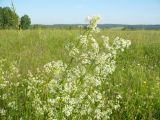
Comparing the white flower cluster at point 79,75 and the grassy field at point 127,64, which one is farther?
the grassy field at point 127,64

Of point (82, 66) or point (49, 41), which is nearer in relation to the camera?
point (82, 66)

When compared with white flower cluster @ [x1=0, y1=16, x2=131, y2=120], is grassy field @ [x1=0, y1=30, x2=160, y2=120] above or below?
below

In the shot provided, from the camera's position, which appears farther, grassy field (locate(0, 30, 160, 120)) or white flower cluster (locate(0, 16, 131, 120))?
grassy field (locate(0, 30, 160, 120))

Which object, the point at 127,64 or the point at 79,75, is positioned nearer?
the point at 79,75

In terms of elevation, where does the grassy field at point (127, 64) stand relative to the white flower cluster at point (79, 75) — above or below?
below

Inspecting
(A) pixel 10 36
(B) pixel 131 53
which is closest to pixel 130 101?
(B) pixel 131 53

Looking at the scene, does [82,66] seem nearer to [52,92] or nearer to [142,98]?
[52,92]

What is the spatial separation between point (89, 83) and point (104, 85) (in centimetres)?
217

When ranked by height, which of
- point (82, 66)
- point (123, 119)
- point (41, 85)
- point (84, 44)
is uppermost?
point (84, 44)

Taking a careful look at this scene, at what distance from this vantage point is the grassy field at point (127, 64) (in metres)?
5.33

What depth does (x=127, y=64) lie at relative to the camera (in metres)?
8.23

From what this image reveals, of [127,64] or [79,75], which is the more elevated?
[79,75]

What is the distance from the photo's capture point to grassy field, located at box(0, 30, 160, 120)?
17.5 ft

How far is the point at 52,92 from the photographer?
4031mm
